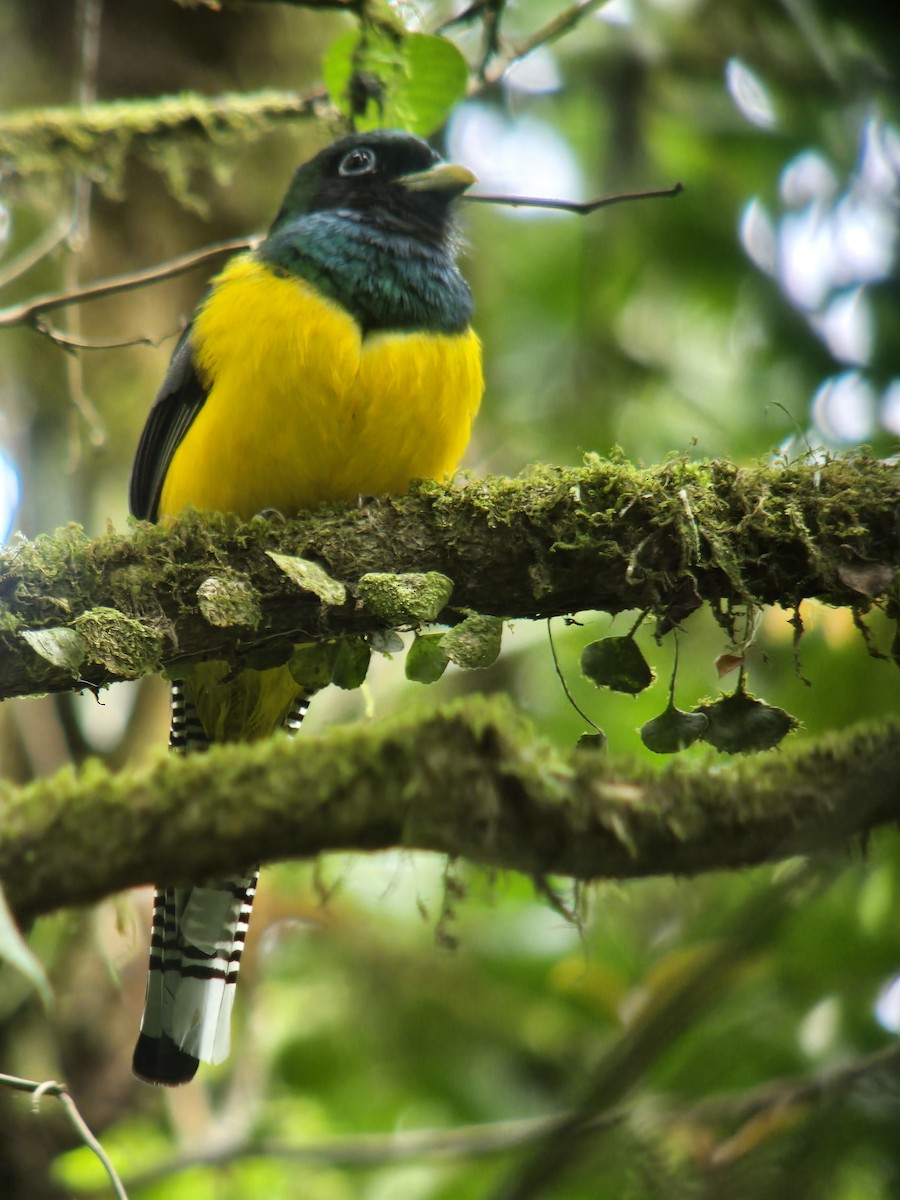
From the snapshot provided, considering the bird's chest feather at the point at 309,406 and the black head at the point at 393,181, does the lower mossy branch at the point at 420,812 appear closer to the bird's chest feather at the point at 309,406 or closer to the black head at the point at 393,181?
the bird's chest feather at the point at 309,406

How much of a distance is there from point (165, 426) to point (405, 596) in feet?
5.17

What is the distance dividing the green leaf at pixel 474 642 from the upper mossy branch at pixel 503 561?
0.53ft

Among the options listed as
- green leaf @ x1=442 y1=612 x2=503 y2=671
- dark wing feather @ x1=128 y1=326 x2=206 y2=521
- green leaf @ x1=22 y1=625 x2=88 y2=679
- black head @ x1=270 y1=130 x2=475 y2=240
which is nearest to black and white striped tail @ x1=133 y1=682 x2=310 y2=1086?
dark wing feather @ x1=128 y1=326 x2=206 y2=521

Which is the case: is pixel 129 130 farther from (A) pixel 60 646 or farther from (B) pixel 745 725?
(B) pixel 745 725

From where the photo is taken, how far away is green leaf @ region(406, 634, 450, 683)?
256 centimetres

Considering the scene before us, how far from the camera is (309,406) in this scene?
130 inches

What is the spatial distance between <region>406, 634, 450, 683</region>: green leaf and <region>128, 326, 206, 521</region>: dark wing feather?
1401 millimetres

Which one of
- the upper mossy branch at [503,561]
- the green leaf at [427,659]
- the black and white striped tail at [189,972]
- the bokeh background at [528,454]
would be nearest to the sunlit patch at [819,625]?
the bokeh background at [528,454]

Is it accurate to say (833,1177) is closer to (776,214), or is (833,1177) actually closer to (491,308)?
(776,214)

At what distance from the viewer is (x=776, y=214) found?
5.36 m

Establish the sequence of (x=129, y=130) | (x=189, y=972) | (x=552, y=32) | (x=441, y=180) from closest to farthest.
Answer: (x=189, y=972) → (x=441, y=180) → (x=552, y=32) → (x=129, y=130)

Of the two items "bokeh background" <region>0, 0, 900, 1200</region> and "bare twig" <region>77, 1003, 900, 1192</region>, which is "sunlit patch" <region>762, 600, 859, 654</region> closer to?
"bokeh background" <region>0, 0, 900, 1200</region>

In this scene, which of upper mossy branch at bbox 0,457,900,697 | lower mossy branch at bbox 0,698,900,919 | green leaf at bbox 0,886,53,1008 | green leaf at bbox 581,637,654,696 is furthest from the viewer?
upper mossy branch at bbox 0,457,900,697

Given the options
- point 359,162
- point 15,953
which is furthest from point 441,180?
point 15,953
